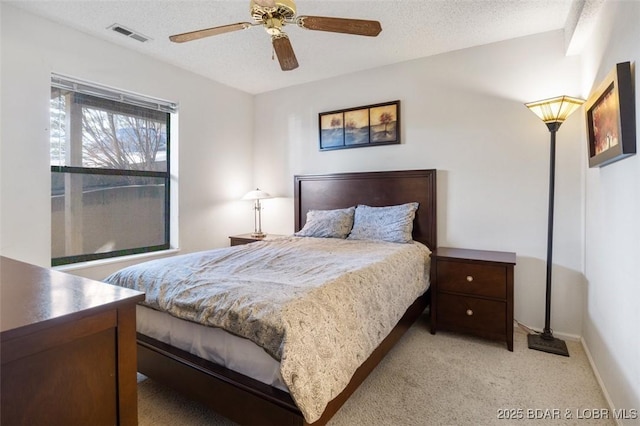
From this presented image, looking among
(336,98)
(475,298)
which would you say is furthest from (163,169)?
(475,298)

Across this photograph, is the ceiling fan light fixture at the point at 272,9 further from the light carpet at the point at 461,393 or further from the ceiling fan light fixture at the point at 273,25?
the light carpet at the point at 461,393

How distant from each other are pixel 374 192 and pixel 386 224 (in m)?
0.49

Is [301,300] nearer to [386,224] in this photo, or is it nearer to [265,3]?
[265,3]

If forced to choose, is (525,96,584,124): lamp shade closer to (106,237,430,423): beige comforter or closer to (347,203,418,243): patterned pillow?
(347,203,418,243): patterned pillow

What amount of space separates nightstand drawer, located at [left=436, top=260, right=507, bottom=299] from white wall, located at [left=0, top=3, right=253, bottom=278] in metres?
2.78

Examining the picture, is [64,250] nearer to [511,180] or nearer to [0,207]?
[0,207]

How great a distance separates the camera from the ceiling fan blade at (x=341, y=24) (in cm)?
187

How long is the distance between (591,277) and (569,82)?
5.35ft

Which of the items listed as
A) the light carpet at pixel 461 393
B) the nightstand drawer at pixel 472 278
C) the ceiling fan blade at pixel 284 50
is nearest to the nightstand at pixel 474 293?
the nightstand drawer at pixel 472 278

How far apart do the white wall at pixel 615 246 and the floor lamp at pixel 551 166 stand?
0.18 metres

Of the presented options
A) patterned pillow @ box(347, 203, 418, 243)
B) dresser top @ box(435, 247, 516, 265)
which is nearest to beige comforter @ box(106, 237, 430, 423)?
dresser top @ box(435, 247, 516, 265)

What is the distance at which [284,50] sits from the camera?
82.9 inches

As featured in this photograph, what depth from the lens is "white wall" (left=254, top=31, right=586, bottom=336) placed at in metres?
2.70

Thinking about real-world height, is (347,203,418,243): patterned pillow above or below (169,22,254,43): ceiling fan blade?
below
